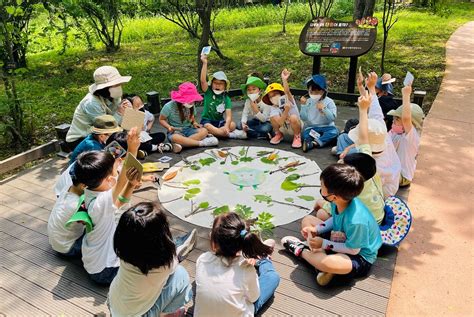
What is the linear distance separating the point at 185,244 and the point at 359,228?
1.25m

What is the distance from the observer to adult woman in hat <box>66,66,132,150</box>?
4.06 m

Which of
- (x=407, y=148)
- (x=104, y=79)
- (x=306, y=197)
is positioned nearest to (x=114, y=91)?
(x=104, y=79)

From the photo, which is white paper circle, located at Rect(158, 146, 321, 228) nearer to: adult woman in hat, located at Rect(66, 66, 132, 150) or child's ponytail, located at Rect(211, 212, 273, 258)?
adult woman in hat, located at Rect(66, 66, 132, 150)

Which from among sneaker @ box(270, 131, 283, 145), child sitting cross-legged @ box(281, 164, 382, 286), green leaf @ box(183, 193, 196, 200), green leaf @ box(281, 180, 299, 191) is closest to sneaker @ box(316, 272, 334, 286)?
child sitting cross-legged @ box(281, 164, 382, 286)

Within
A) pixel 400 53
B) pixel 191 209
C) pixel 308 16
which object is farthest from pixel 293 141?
pixel 308 16

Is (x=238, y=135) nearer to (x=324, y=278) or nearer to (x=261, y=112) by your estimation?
(x=261, y=112)

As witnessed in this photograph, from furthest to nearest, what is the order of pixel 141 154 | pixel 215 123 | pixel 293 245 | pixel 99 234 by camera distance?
pixel 215 123, pixel 141 154, pixel 293 245, pixel 99 234

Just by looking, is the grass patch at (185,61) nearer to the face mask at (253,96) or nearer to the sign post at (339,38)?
the sign post at (339,38)

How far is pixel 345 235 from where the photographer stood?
8.45 ft

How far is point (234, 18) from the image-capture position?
14617 mm

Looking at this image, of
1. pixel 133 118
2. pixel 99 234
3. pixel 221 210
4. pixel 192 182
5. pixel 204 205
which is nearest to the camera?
pixel 99 234

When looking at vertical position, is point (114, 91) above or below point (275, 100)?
above

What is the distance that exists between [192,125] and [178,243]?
224 cm

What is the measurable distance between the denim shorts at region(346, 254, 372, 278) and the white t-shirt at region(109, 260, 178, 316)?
3.91 feet
